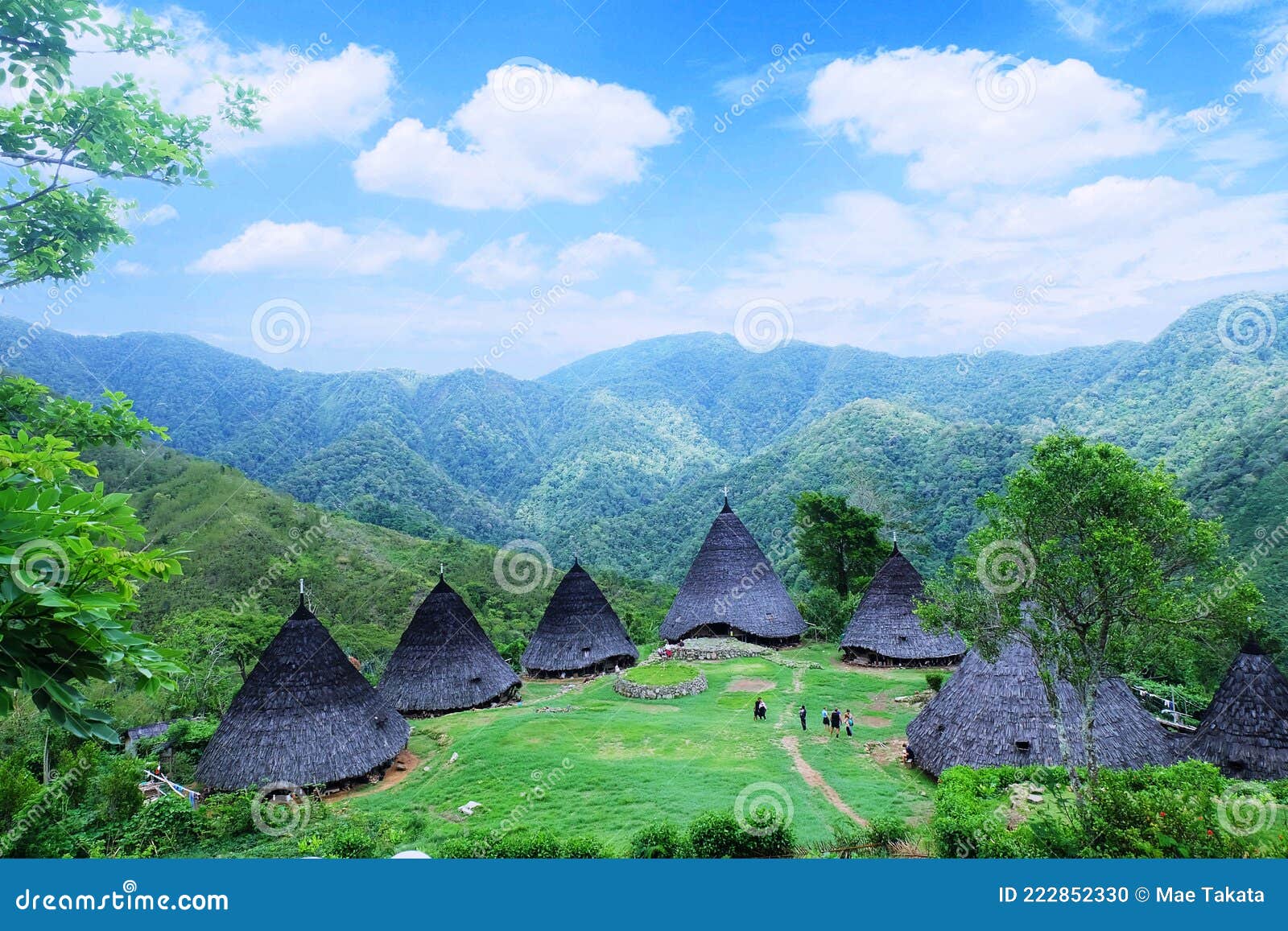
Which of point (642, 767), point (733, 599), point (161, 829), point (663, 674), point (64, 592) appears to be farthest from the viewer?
point (733, 599)

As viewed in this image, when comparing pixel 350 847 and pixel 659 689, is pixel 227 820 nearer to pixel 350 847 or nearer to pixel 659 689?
pixel 350 847

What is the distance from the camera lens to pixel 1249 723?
14070mm

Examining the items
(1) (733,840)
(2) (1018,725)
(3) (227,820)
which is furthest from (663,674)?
(1) (733,840)

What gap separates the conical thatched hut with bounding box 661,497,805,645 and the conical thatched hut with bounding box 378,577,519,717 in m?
9.41

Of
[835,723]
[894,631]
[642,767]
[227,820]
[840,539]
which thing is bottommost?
[227,820]

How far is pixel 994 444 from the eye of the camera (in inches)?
1997

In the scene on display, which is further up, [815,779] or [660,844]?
[660,844]

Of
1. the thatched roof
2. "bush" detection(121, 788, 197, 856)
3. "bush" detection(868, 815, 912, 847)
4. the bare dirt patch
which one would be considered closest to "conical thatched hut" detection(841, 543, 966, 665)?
"bush" detection(868, 815, 912, 847)

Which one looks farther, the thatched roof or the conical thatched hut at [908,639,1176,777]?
the thatched roof

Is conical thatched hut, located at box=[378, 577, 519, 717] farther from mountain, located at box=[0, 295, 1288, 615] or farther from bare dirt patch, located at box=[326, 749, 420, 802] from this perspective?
mountain, located at box=[0, 295, 1288, 615]

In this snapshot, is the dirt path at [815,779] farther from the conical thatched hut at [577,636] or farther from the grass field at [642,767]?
the conical thatched hut at [577,636]

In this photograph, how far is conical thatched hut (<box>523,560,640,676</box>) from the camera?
2686cm

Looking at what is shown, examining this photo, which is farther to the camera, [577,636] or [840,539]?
[840,539]

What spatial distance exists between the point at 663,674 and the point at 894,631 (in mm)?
9140
